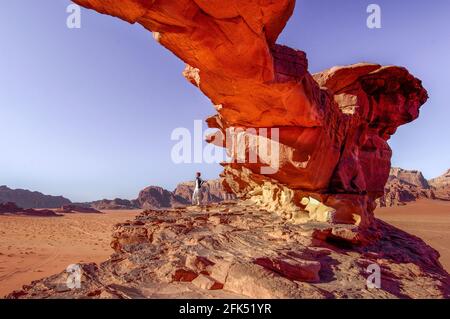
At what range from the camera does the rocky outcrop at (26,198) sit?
50.2 meters

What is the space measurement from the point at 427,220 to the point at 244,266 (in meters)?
31.0

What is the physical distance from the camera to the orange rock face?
337cm

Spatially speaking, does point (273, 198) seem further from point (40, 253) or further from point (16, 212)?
point (16, 212)

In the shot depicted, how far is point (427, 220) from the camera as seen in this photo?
90.7 feet

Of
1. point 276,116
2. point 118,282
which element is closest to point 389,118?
point 276,116

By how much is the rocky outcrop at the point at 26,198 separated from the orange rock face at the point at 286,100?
171 ft

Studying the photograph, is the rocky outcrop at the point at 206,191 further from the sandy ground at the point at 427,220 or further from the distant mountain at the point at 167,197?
the sandy ground at the point at 427,220

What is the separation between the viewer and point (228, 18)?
338 centimetres

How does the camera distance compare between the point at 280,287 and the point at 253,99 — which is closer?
the point at 280,287

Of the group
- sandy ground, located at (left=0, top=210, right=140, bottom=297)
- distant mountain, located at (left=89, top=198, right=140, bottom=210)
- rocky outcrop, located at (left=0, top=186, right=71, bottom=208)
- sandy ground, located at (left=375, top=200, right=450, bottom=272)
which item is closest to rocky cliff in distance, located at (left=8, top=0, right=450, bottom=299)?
sandy ground, located at (left=0, top=210, right=140, bottom=297)

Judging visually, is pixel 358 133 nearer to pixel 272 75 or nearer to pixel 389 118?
pixel 389 118

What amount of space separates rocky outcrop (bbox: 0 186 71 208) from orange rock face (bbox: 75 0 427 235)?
171ft
